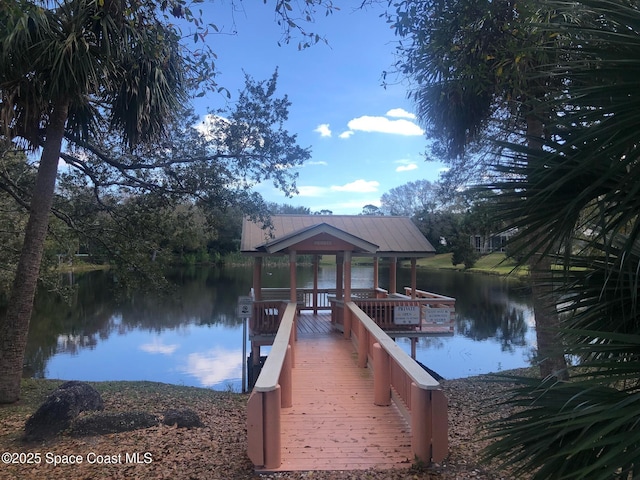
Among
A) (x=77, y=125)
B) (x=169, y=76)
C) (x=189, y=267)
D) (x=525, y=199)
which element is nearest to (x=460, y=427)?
(x=525, y=199)

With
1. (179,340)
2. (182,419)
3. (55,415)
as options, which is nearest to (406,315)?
Result: (182,419)

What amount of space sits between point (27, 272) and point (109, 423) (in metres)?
3.17

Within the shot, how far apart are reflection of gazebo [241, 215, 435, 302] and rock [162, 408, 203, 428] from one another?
16.9ft

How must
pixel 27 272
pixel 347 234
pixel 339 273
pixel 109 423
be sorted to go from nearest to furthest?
pixel 109 423 < pixel 27 272 < pixel 347 234 < pixel 339 273

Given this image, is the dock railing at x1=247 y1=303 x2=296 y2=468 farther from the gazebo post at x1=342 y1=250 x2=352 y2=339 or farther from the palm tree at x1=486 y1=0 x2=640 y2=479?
the gazebo post at x1=342 y1=250 x2=352 y2=339

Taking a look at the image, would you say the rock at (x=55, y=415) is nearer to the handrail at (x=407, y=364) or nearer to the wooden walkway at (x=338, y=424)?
the wooden walkway at (x=338, y=424)

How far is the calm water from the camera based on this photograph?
44.9ft

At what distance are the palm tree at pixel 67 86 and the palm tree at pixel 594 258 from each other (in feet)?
13.9

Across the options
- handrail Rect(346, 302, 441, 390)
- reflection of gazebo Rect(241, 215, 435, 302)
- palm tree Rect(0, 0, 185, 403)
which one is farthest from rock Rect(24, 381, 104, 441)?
reflection of gazebo Rect(241, 215, 435, 302)

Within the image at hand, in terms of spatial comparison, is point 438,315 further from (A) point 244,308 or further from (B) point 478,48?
(B) point 478,48

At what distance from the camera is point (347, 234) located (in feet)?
34.9

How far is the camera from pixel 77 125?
782 cm

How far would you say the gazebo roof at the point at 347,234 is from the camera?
10.5 meters

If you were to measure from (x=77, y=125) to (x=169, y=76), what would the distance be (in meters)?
1.81
